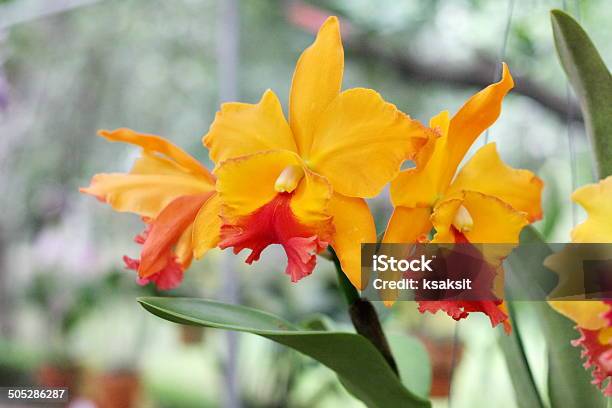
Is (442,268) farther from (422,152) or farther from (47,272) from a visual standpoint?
(47,272)

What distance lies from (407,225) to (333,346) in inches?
2.5

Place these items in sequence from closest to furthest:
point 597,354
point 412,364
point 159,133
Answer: point 597,354 → point 412,364 → point 159,133

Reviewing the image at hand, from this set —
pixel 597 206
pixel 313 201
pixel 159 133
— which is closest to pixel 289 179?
pixel 313 201

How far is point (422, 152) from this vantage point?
0.30 m

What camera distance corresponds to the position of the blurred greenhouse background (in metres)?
1.55

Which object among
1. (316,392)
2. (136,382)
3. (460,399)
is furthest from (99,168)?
(460,399)

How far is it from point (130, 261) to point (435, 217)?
0.17 m

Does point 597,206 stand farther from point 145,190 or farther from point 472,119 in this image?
point 145,190

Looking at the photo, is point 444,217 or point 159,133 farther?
point 159,133

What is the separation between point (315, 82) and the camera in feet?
1.04

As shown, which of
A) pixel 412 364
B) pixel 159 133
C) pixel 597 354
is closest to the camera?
pixel 597 354

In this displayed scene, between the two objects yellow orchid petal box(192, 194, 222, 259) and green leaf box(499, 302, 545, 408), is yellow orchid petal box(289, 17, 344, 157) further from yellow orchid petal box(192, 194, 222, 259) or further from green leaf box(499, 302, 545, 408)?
green leaf box(499, 302, 545, 408)

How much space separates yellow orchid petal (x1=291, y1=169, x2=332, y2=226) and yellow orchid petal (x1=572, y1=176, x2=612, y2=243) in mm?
104

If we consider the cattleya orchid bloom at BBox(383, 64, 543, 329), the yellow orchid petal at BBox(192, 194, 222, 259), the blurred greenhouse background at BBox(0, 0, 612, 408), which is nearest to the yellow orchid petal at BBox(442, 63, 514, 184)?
the cattleya orchid bloom at BBox(383, 64, 543, 329)
